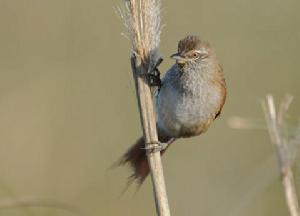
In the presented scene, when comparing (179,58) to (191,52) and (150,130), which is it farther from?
(150,130)

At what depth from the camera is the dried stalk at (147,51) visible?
327 centimetres

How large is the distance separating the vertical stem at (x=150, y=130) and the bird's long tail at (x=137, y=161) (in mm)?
805

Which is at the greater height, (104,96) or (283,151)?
(104,96)

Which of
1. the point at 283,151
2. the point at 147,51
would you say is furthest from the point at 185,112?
the point at 283,151

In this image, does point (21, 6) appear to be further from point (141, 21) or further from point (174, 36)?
point (141, 21)

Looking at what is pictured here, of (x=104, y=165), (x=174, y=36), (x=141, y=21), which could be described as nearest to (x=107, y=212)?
(x=104, y=165)

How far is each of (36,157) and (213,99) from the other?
72.8 inches

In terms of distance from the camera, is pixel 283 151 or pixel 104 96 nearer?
pixel 283 151

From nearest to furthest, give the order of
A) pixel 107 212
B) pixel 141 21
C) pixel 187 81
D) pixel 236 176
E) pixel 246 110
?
pixel 141 21, pixel 187 81, pixel 236 176, pixel 107 212, pixel 246 110

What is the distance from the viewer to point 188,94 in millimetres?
4609

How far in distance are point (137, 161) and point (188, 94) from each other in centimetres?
48

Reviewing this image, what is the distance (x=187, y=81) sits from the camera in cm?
455

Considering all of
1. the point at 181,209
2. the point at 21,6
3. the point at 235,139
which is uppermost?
the point at 21,6

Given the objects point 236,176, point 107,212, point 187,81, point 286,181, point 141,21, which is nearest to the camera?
point 286,181
